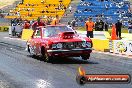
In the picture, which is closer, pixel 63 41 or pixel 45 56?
pixel 63 41

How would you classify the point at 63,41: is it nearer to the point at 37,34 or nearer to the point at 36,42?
the point at 36,42

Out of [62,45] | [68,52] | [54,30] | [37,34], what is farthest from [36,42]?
[68,52]

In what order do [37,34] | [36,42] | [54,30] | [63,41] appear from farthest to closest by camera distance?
[37,34]
[36,42]
[54,30]
[63,41]

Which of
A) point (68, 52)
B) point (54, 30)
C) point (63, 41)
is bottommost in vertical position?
point (68, 52)

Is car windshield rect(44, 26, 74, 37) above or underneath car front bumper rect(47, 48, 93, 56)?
above

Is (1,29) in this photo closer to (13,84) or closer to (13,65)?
(13,65)

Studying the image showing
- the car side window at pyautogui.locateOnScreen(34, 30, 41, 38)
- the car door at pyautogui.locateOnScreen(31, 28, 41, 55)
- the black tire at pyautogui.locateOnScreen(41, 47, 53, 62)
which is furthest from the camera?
the car side window at pyautogui.locateOnScreen(34, 30, 41, 38)

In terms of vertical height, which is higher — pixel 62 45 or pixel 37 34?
pixel 37 34

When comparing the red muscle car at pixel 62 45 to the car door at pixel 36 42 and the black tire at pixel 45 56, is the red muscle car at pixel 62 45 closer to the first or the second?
the black tire at pixel 45 56

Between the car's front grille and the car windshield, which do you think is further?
the car windshield

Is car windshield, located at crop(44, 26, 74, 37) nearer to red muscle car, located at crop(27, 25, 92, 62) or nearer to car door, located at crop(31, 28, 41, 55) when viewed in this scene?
red muscle car, located at crop(27, 25, 92, 62)

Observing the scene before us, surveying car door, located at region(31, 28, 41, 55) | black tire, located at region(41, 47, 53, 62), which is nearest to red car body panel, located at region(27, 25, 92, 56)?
black tire, located at region(41, 47, 53, 62)

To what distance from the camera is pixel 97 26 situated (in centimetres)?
3375

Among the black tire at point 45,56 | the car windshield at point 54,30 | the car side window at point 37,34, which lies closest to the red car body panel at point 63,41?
the black tire at point 45,56
